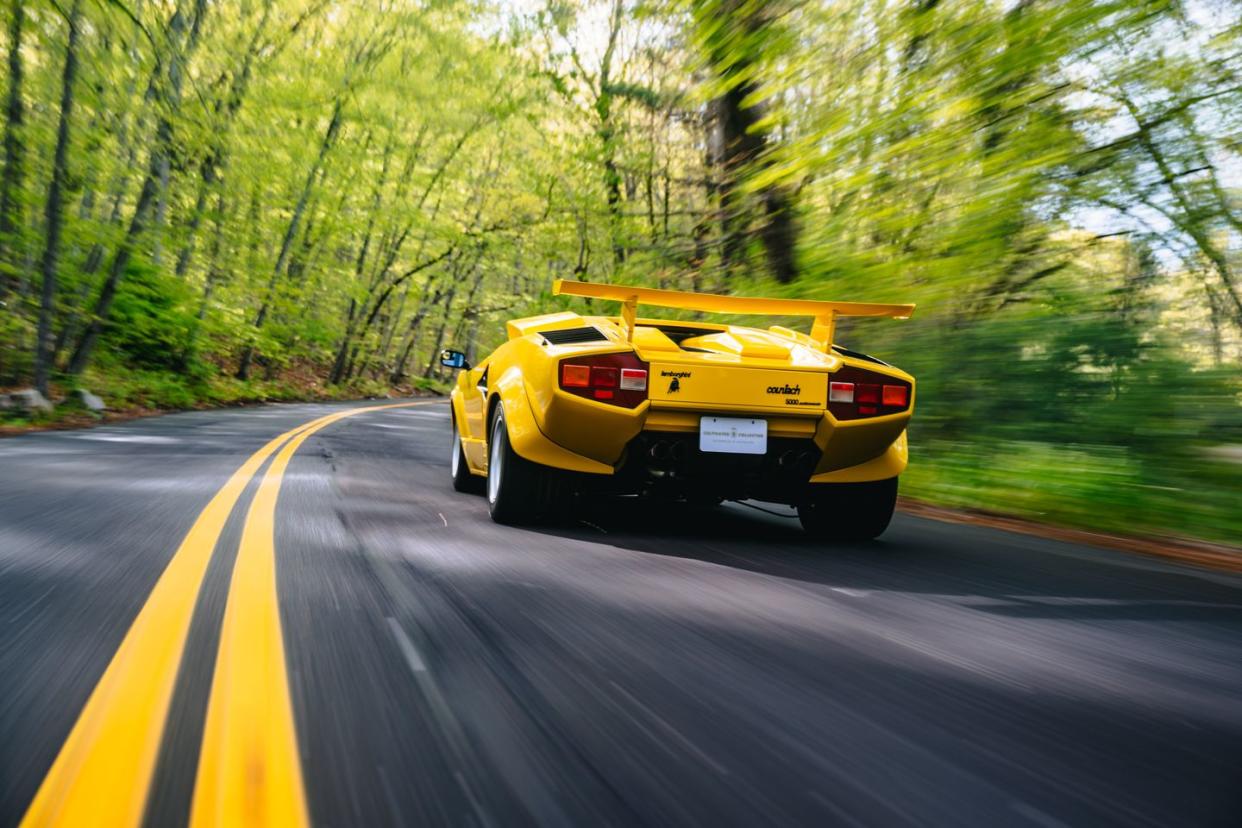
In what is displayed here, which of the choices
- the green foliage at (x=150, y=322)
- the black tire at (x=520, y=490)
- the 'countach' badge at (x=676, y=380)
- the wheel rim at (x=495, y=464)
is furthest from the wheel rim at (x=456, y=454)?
the green foliage at (x=150, y=322)

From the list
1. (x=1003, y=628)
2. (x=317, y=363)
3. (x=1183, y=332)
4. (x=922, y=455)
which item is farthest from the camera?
(x=317, y=363)

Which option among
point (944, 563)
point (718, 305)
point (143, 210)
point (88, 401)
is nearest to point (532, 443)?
point (718, 305)

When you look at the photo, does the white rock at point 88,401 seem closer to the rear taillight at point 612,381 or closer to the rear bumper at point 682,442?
the rear bumper at point 682,442

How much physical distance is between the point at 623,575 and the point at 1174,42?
5508 mm

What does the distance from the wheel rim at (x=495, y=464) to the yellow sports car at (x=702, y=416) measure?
0.19 ft

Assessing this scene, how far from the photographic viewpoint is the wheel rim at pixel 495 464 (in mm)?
4547

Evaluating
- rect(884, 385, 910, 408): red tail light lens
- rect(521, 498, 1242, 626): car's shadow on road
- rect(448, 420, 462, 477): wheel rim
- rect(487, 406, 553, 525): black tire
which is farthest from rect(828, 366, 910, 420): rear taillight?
rect(448, 420, 462, 477): wheel rim

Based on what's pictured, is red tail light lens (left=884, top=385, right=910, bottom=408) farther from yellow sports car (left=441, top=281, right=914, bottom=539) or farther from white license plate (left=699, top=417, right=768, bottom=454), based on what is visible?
white license plate (left=699, top=417, right=768, bottom=454)

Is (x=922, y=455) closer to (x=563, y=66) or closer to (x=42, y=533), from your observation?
(x=42, y=533)

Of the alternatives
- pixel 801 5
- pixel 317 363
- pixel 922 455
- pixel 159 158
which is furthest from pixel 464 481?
pixel 317 363

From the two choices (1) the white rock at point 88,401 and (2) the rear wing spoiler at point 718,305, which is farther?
(1) the white rock at point 88,401

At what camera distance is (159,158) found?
15094 mm

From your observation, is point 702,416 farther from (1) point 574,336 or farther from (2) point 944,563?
(2) point 944,563

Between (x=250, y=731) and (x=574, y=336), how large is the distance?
9.34 feet
